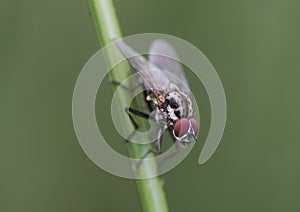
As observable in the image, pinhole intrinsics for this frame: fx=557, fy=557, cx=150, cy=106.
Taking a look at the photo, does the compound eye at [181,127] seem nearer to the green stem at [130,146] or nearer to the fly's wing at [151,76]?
the fly's wing at [151,76]

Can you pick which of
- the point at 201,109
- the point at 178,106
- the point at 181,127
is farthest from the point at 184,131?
the point at 201,109

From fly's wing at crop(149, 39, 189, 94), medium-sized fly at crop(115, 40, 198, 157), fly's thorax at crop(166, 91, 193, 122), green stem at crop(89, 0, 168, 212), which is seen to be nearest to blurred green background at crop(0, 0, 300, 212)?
fly's wing at crop(149, 39, 189, 94)

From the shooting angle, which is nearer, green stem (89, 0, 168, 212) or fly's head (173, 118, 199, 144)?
green stem (89, 0, 168, 212)

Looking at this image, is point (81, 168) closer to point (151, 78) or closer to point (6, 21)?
point (6, 21)

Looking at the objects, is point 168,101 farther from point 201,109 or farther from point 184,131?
point 201,109

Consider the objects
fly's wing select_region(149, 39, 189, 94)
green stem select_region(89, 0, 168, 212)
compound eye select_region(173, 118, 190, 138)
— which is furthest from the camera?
fly's wing select_region(149, 39, 189, 94)

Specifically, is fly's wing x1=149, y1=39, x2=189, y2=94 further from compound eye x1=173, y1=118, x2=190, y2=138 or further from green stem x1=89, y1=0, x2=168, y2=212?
green stem x1=89, y1=0, x2=168, y2=212

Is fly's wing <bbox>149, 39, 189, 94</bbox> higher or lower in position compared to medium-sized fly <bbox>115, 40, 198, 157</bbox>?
higher
